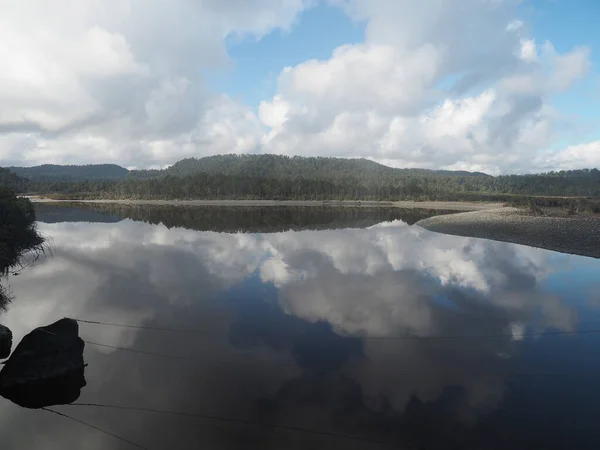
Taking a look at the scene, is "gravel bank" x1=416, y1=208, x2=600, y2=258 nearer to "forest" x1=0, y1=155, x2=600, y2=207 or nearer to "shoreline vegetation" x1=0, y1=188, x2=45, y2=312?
"shoreline vegetation" x1=0, y1=188, x2=45, y2=312

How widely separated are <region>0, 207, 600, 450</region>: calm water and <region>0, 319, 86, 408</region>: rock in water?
40cm

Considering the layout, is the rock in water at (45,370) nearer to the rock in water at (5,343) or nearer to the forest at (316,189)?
the rock in water at (5,343)

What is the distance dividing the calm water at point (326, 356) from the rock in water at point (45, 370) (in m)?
0.40

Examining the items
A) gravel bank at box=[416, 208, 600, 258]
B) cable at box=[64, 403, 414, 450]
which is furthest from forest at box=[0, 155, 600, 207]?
cable at box=[64, 403, 414, 450]

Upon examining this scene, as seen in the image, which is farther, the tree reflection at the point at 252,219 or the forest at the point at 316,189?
the forest at the point at 316,189

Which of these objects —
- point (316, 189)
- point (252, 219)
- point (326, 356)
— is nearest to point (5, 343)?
point (326, 356)

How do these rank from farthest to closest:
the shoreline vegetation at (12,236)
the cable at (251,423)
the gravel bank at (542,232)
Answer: the gravel bank at (542,232)
the shoreline vegetation at (12,236)
the cable at (251,423)

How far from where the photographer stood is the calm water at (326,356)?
8047mm

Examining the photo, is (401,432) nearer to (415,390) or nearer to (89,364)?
(415,390)

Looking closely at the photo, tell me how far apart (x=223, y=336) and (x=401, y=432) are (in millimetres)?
6645

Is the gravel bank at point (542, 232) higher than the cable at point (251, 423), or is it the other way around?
the gravel bank at point (542, 232)

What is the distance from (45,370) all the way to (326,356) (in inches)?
292

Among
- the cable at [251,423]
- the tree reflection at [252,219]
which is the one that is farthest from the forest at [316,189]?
the cable at [251,423]

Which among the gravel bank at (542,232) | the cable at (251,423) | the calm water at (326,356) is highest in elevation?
the gravel bank at (542,232)
